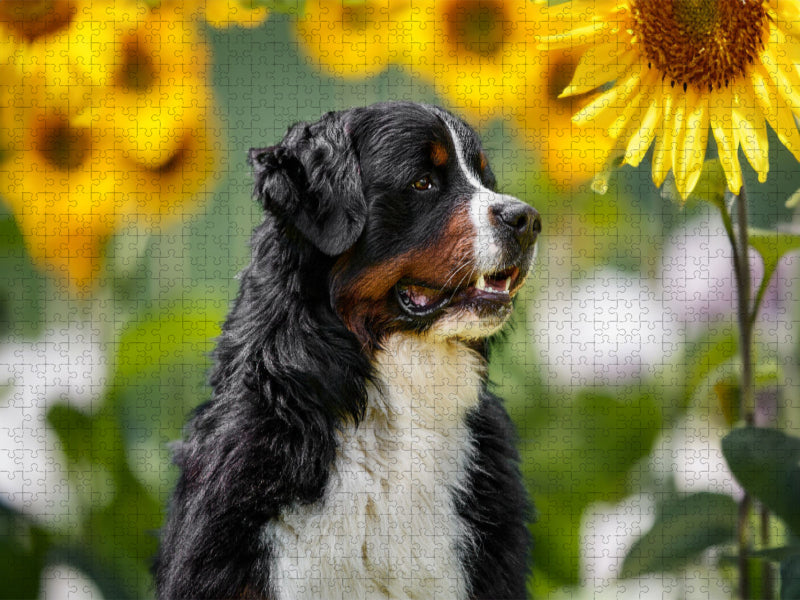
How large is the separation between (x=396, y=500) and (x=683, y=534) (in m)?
0.59

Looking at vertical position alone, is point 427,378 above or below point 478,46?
below

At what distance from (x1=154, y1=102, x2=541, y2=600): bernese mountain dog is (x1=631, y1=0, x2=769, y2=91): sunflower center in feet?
1.23

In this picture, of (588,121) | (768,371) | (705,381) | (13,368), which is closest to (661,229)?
(705,381)

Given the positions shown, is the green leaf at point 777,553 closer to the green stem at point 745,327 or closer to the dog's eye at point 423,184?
the green stem at point 745,327

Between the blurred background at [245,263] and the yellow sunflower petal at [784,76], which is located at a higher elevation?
the yellow sunflower petal at [784,76]

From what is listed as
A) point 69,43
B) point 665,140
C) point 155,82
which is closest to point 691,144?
point 665,140

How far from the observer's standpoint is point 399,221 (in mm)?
1722

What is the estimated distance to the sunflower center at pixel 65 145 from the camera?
2.03 m

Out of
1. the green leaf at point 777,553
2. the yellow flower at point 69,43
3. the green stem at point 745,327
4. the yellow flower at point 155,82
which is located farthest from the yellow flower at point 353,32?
the green leaf at point 777,553

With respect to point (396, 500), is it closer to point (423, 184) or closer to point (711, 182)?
point (423, 184)

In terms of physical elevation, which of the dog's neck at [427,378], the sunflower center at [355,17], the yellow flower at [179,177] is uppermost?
the sunflower center at [355,17]

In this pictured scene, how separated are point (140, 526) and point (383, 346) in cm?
92

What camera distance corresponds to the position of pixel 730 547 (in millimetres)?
1898

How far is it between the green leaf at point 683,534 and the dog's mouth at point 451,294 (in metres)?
0.55
